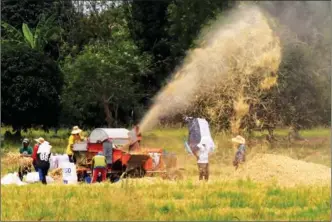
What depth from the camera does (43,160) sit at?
16.2 metres

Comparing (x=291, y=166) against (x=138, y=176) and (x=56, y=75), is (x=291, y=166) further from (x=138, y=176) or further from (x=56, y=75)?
(x=56, y=75)

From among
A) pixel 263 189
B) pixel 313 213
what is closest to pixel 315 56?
pixel 263 189

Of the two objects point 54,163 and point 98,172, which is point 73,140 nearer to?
point 54,163

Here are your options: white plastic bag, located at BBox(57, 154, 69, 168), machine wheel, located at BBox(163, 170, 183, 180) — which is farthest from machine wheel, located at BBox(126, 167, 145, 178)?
white plastic bag, located at BBox(57, 154, 69, 168)

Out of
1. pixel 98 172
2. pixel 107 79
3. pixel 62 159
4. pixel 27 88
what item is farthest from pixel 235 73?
pixel 98 172

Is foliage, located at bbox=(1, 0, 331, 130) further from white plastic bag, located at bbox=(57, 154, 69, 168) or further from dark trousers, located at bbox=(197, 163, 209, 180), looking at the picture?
white plastic bag, located at bbox=(57, 154, 69, 168)

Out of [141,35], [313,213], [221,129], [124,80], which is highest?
[141,35]

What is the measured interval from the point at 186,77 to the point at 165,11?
1268 centimetres

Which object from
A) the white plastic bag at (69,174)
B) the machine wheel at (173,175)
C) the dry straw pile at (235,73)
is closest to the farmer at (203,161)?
the machine wheel at (173,175)

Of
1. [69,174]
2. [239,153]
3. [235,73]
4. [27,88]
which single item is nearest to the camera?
[69,174]

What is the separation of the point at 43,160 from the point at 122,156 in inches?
76.7

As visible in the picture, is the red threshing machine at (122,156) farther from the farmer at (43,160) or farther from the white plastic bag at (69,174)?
the farmer at (43,160)

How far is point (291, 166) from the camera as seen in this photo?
18.4m

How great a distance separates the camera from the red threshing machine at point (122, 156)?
17578 mm
